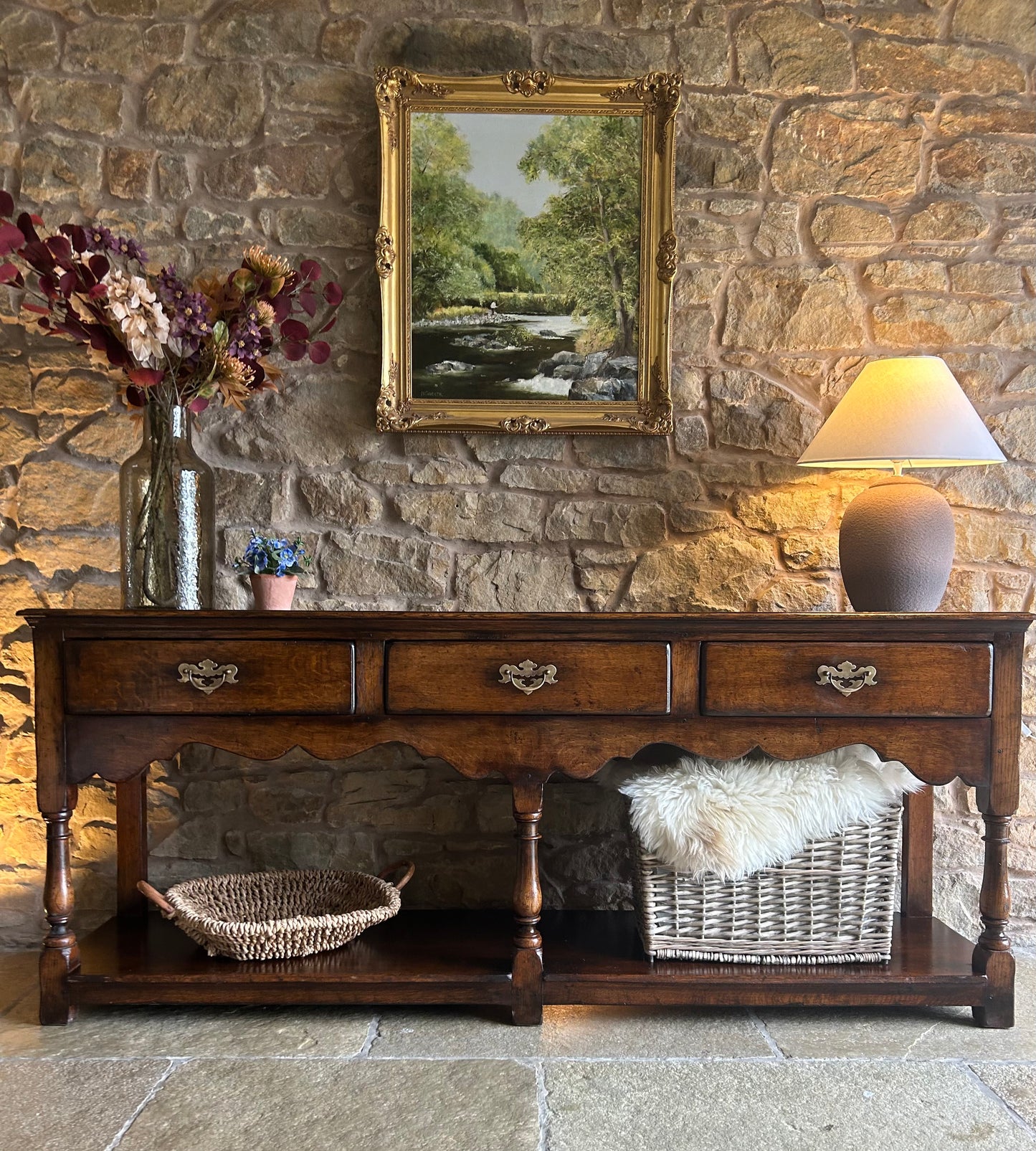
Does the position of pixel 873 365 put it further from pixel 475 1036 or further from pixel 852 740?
pixel 475 1036

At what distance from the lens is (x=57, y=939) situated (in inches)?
77.5

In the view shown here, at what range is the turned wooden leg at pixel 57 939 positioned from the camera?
6.47 feet

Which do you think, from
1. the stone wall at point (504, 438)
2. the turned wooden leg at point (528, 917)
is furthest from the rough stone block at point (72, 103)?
the turned wooden leg at point (528, 917)

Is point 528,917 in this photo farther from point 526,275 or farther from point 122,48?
point 122,48

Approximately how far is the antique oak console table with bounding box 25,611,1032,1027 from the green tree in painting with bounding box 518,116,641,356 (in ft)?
3.26

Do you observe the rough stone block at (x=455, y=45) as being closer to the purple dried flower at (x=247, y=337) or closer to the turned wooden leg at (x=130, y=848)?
the purple dried flower at (x=247, y=337)

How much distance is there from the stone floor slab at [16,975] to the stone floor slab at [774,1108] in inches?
48.8

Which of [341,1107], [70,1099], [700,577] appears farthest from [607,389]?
[70,1099]

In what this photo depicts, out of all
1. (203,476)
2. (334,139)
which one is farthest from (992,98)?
(203,476)

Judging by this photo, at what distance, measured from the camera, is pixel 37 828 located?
8.27 feet

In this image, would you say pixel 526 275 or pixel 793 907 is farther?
pixel 526 275

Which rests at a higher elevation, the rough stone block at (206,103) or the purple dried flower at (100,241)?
the rough stone block at (206,103)

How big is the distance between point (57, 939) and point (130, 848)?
425 millimetres

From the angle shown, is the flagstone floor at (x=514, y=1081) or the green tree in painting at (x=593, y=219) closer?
the flagstone floor at (x=514, y=1081)
